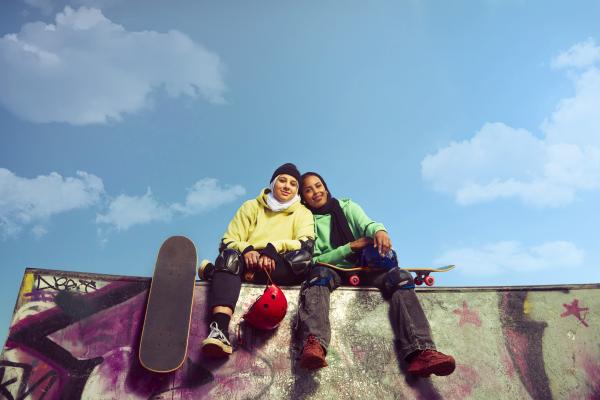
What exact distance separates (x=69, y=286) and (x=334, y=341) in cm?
241

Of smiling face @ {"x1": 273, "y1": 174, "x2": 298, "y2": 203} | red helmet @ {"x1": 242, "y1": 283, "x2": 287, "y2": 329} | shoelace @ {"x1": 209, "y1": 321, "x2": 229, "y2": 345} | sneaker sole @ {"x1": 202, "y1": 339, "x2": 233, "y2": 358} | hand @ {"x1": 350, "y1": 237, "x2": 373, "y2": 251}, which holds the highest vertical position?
smiling face @ {"x1": 273, "y1": 174, "x2": 298, "y2": 203}

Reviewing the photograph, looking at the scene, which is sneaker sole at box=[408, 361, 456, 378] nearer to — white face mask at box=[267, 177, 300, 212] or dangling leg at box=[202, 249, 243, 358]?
dangling leg at box=[202, 249, 243, 358]

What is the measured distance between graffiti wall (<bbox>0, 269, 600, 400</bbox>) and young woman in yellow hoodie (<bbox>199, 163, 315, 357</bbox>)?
0.74ft

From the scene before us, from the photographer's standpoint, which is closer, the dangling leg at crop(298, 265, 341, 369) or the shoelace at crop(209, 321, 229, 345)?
the dangling leg at crop(298, 265, 341, 369)

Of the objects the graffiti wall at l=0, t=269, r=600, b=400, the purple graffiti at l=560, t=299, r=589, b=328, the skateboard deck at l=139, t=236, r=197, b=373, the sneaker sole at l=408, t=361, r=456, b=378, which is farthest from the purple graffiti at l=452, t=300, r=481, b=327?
the skateboard deck at l=139, t=236, r=197, b=373

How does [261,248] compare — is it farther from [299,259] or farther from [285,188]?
[285,188]

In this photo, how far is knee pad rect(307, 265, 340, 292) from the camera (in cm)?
389

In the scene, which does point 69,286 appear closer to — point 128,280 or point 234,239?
point 128,280

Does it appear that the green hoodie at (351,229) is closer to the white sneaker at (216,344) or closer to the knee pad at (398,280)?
the knee pad at (398,280)

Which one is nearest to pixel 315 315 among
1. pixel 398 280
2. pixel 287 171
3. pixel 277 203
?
pixel 398 280

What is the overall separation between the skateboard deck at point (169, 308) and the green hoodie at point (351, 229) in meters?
1.38

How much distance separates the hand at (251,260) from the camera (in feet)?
12.8

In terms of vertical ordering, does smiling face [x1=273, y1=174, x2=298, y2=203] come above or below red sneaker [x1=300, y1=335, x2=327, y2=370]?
above

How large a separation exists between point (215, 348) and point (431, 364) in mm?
1680
